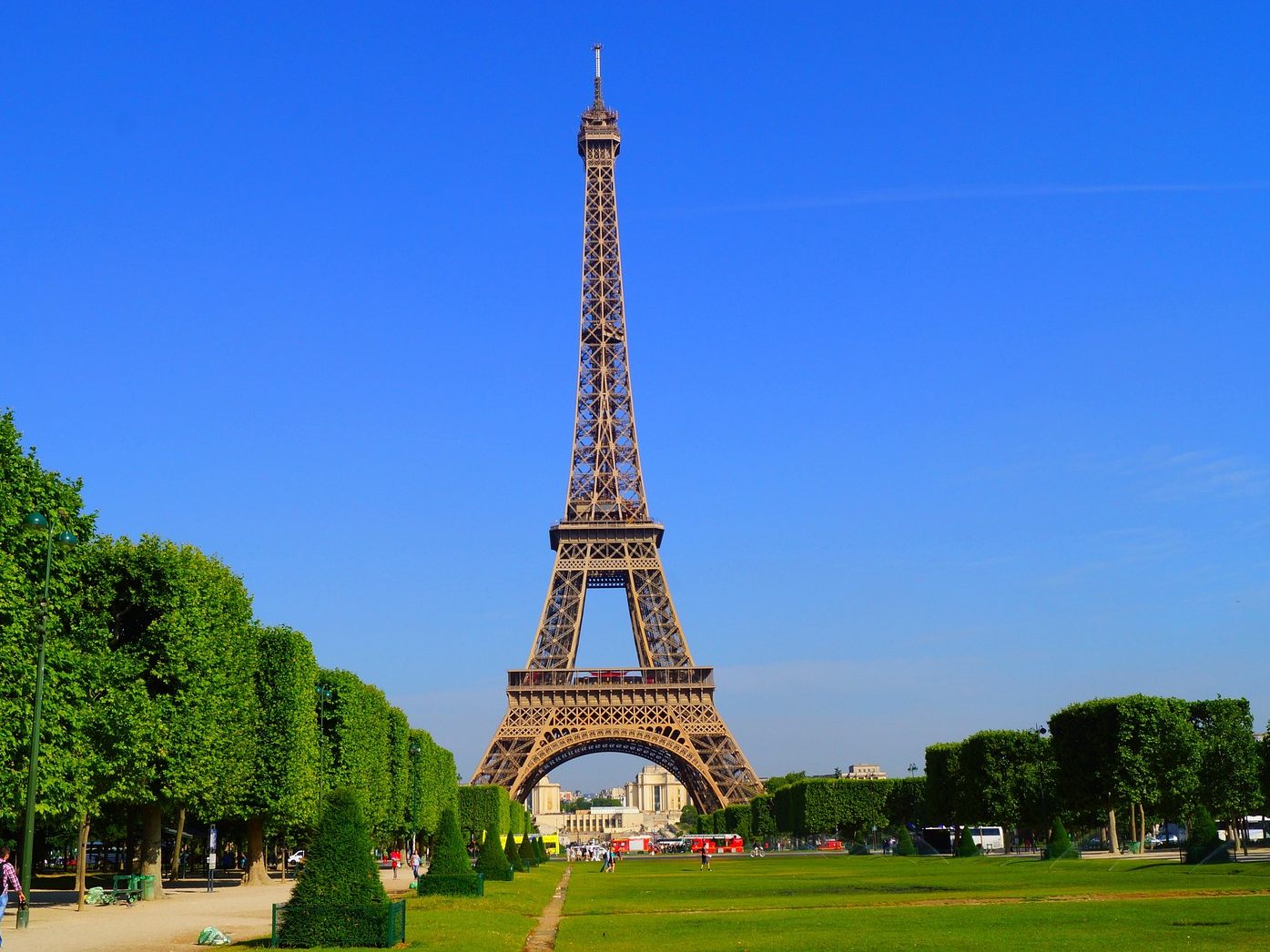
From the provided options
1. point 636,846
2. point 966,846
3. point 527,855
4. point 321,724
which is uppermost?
point 321,724

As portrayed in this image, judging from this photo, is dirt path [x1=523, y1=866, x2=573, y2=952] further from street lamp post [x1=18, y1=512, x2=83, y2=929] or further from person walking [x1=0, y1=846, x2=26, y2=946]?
street lamp post [x1=18, y1=512, x2=83, y2=929]

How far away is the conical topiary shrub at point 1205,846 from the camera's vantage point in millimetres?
48188

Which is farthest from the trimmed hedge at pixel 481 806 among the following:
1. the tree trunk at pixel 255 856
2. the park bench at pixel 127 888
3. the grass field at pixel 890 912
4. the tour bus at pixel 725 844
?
the park bench at pixel 127 888

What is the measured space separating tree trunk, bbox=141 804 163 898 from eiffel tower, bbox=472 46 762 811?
4964 cm

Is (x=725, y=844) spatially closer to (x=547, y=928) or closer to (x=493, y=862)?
(x=493, y=862)

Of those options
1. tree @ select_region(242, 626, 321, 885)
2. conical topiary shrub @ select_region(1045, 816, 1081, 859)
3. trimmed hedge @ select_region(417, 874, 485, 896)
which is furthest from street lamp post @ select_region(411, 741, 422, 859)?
trimmed hedge @ select_region(417, 874, 485, 896)

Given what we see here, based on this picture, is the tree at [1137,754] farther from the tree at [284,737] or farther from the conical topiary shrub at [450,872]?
the tree at [284,737]

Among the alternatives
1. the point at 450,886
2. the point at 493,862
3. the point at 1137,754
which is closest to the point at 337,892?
the point at 450,886

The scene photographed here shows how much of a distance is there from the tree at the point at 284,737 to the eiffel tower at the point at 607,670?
42001 millimetres

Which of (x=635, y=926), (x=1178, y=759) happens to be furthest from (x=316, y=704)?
(x=1178, y=759)

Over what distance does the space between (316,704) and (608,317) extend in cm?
5576

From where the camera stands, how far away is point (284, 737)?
47688mm

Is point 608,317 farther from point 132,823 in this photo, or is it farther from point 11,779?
point 11,779

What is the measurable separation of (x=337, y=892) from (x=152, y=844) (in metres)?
21.6
